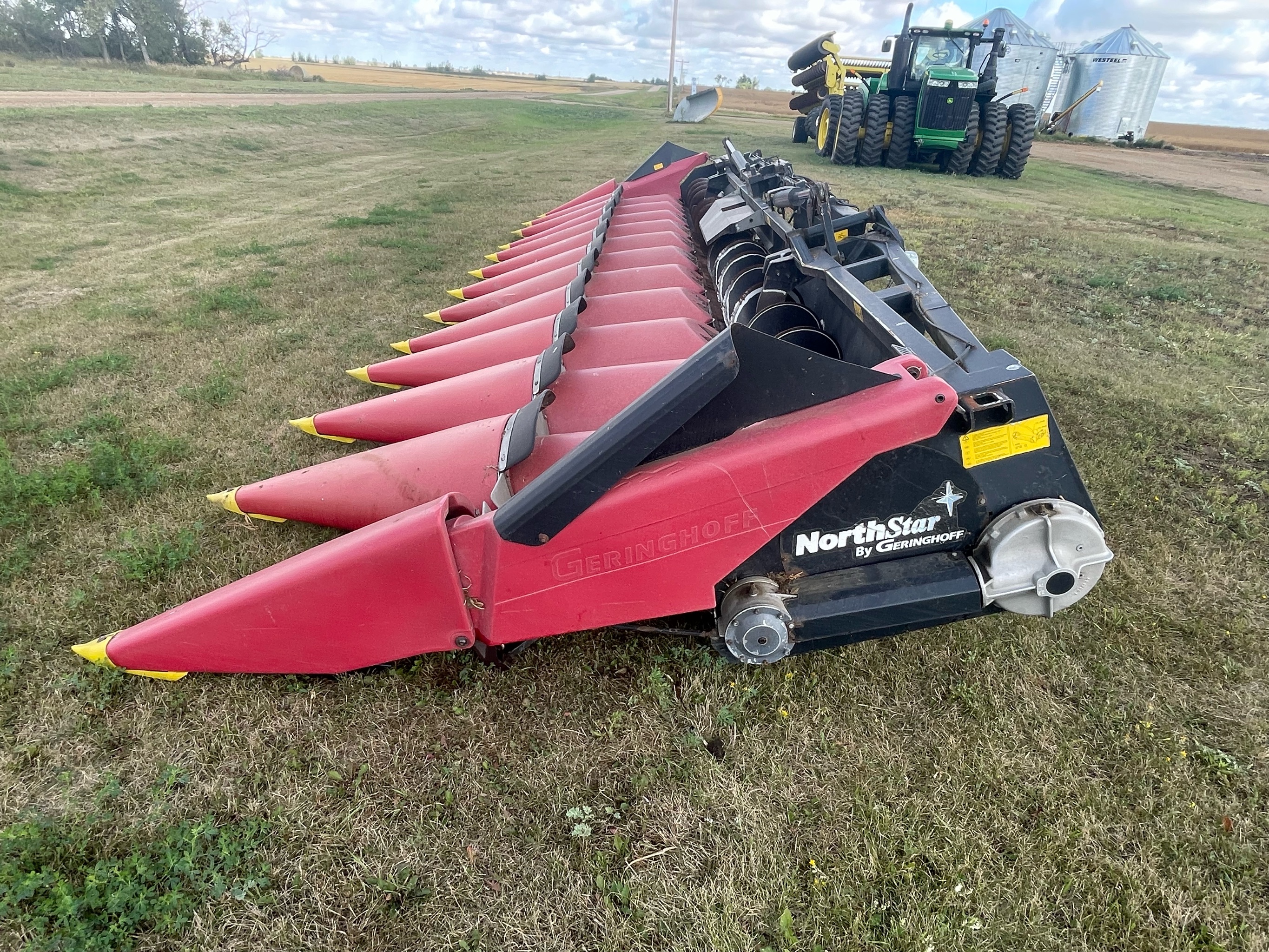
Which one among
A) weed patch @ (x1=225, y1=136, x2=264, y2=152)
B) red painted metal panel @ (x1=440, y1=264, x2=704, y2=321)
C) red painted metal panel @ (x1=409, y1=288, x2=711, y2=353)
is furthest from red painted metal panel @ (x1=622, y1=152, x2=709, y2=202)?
weed patch @ (x1=225, y1=136, x2=264, y2=152)

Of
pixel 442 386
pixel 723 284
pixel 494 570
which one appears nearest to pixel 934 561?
pixel 494 570

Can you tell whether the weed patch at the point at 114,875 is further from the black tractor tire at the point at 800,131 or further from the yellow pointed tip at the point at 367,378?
the black tractor tire at the point at 800,131

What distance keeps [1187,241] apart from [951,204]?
3.23 m

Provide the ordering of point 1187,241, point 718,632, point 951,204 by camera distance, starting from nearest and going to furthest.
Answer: point 718,632
point 1187,241
point 951,204

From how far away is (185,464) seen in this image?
11.6ft

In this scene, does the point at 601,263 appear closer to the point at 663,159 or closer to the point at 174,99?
the point at 663,159

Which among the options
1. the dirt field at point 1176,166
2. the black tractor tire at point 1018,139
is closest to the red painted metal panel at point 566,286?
the black tractor tire at point 1018,139

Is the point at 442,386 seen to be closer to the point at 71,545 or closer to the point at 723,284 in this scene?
the point at 71,545

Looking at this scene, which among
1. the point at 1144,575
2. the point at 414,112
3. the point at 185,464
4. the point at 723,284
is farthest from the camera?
the point at 414,112

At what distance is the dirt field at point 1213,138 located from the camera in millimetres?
36594

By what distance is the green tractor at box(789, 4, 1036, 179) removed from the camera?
1383cm

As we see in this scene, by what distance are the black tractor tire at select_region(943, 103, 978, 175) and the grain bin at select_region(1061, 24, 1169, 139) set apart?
102 feet

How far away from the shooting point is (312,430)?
147 inches

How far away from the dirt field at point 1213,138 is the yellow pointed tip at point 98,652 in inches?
1851
